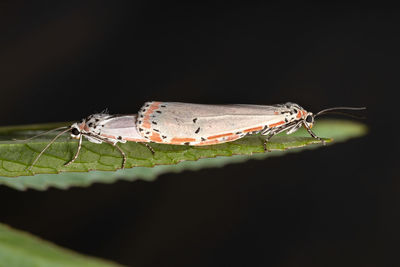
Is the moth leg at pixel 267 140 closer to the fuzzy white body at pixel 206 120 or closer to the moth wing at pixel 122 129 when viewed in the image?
the fuzzy white body at pixel 206 120

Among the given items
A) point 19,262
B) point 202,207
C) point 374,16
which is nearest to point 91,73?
point 202,207

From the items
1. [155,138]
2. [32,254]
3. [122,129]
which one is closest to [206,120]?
[155,138]

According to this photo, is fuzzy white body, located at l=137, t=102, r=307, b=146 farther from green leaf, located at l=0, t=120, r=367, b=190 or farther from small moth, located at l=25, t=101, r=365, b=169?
green leaf, located at l=0, t=120, r=367, b=190

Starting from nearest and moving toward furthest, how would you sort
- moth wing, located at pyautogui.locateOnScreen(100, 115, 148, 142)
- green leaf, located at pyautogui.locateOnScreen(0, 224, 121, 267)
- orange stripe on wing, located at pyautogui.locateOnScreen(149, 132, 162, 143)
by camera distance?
1. green leaf, located at pyautogui.locateOnScreen(0, 224, 121, 267)
2. orange stripe on wing, located at pyautogui.locateOnScreen(149, 132, 162, 143)
3. moth wing, located at pyautogui.locateOnScreen(100, 115, 148, 142)

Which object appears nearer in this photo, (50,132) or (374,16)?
(50,132)

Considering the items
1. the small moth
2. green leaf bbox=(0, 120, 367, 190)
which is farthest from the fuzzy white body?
green leaf bbox=(0, 120, 367, 190)

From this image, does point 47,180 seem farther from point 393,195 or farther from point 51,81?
point 393,195

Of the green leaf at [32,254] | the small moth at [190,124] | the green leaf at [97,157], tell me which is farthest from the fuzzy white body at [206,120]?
the green leaf at [32,254]
